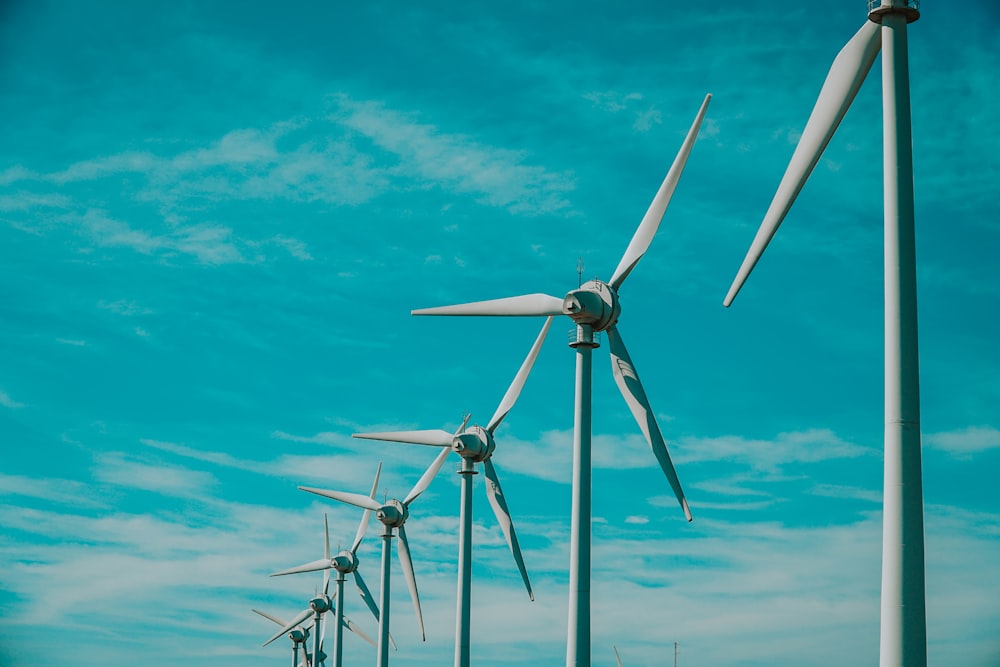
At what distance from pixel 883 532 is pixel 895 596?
1364 millimetres

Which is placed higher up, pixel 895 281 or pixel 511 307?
pixel 511 307

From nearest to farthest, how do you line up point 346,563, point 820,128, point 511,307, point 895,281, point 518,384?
point 895,281 < point 820,128 < point 511,307 < point 518,384 < point 346,563

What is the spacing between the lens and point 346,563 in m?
108

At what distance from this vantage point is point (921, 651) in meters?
23.9

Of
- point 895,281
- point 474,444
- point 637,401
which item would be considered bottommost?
point 895,281

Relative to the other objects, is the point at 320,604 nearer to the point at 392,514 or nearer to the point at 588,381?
the point at 392,514

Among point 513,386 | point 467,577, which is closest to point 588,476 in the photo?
point 513,386

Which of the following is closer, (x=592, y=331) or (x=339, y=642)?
(x=592, y=331)

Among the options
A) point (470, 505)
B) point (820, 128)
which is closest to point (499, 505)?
point (470, 505)

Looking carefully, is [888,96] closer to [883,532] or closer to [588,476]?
[883,532]

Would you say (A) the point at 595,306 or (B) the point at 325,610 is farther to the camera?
(B) the point at 325,610

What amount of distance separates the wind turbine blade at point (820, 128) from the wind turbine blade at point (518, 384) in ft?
96.0

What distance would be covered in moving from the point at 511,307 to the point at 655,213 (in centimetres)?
880

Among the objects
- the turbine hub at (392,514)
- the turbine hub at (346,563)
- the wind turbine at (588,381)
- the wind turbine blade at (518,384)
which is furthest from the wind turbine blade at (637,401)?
the turbine hub at (346,563)
